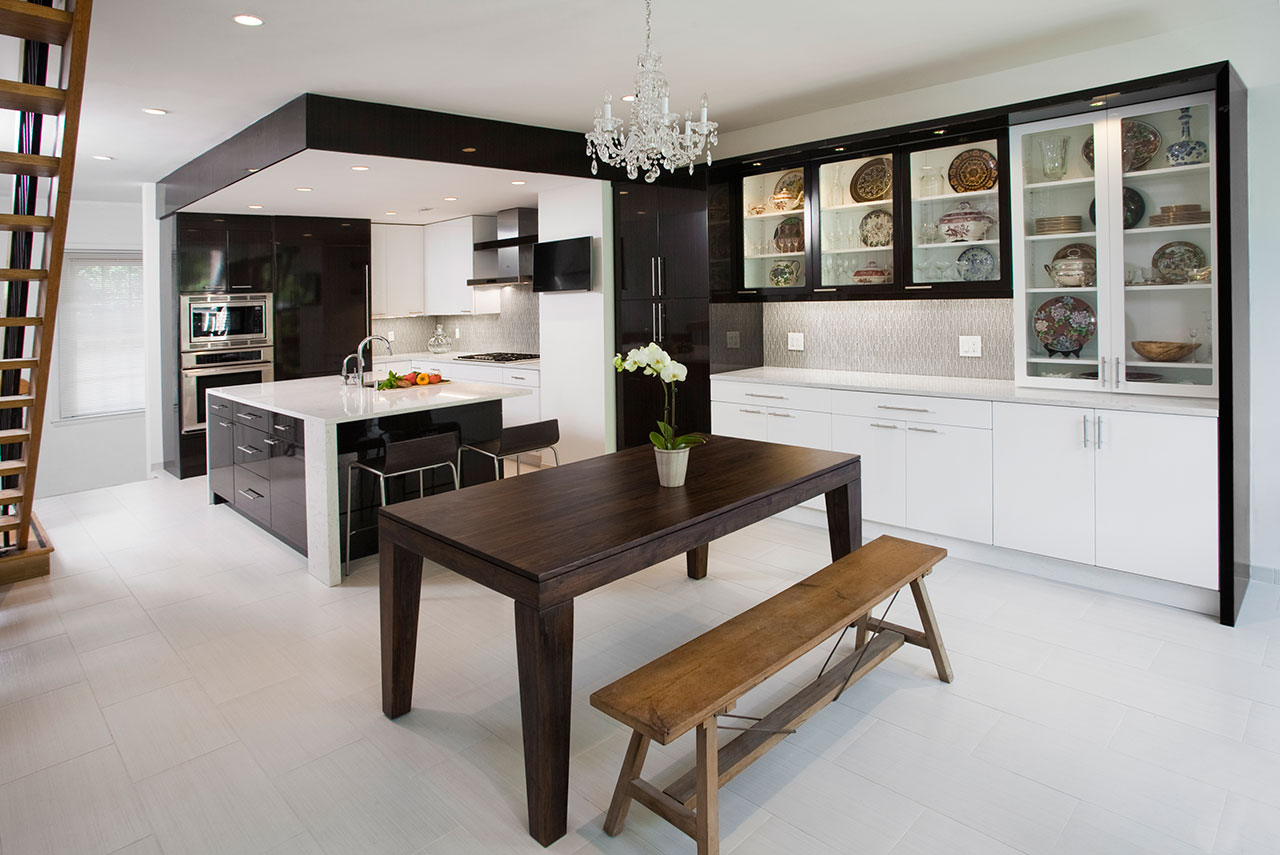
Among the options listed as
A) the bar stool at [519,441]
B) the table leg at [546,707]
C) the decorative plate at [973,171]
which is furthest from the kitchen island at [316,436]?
the decorative plate at [973,171]

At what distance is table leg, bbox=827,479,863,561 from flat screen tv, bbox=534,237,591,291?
2866 millimetres

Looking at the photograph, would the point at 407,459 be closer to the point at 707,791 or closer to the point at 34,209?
the point at 34,209

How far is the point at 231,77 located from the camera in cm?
367

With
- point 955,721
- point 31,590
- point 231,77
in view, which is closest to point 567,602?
point 955,721

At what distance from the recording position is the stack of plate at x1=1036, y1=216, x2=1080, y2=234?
372 centimetres

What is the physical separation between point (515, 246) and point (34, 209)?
402cm

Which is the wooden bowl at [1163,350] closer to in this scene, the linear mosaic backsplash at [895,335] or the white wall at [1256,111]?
the white wall at [1256,111]

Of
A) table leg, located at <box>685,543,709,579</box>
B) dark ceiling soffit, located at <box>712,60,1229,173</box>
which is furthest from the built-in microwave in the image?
table leg, located at <box>685,543,709,579</box>

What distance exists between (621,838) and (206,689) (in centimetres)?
174

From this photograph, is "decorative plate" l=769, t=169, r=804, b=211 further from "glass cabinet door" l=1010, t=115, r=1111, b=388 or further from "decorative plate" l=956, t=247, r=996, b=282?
"glass cabinet door" l=1010, t=115, r=1111, b=388

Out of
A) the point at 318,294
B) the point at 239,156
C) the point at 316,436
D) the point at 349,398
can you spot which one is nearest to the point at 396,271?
the point at 318,294

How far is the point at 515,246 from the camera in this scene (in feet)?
22.0

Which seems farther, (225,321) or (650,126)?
(225,321)

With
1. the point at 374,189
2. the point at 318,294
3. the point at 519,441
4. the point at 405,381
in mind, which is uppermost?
the point at 374,189
